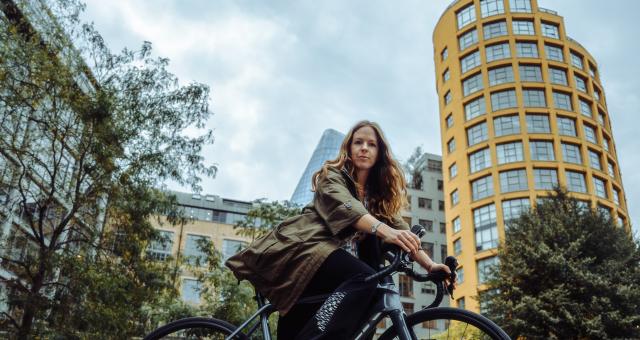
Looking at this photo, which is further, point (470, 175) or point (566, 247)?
point (470, 175)

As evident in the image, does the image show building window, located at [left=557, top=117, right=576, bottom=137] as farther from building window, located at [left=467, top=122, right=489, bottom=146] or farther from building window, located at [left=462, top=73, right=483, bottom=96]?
building window, located at [left=462, top=73, right=483, bottom=96]

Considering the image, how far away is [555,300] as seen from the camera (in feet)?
63.2

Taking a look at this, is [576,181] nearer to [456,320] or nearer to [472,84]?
[472,84]

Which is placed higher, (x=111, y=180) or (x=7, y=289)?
(x=111, y=180)

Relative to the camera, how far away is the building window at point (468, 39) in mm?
55281

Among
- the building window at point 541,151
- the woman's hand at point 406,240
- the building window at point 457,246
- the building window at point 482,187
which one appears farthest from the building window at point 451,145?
the woman's hand at point 406,240

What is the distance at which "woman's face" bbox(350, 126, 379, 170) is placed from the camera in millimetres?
3352

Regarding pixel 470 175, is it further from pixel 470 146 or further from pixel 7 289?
pixel 7 289

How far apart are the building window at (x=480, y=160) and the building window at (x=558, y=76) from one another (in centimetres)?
894

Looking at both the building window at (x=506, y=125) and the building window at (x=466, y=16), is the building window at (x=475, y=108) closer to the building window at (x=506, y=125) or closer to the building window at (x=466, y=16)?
the building window at (x=506, y=125)

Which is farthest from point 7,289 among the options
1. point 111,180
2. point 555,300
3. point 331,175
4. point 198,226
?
point 198,226

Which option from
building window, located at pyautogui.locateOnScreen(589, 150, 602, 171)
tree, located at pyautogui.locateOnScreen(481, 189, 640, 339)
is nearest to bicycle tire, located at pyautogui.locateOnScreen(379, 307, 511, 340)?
tree, located at pyautogui.locateOnScreen(481, 189, 640, 339)

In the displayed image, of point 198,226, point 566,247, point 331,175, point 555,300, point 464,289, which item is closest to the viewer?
point 331,175

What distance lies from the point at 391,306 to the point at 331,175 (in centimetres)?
77
